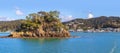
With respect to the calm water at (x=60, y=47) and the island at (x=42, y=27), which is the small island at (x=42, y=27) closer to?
the island at (x=42, y=27)

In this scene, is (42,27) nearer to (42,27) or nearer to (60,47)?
(42,27)

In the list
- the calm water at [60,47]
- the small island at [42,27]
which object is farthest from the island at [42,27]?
the calm water at [60,47]


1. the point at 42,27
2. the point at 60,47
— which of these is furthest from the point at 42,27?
the point at 60,47

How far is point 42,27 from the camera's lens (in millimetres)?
154500

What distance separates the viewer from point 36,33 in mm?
149875

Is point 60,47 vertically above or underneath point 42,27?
underneath

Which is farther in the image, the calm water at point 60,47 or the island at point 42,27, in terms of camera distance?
the island at point 42,27

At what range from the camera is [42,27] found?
154m

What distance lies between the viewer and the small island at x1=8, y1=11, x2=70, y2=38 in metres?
150

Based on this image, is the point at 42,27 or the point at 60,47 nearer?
the point at 60,47

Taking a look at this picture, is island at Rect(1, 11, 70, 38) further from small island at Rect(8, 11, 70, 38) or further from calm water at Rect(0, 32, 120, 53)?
calm water at Rect(0, 32, 120, 53)

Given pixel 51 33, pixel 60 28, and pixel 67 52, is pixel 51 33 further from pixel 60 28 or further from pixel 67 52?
pixel 67 52

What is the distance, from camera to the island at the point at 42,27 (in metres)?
150

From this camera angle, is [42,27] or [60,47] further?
[42,27]
